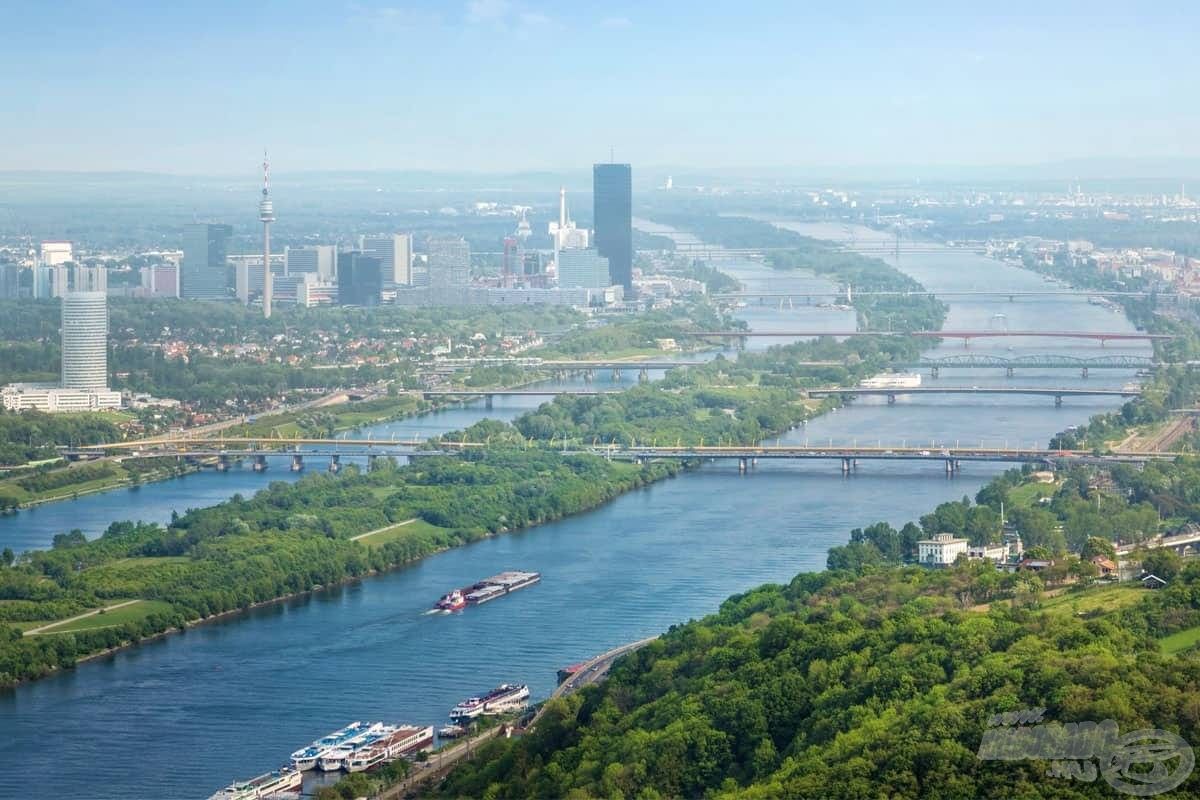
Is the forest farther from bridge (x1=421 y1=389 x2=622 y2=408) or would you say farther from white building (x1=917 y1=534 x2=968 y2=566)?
bridge (x1=421 y1=389 x2=622 y2=408)

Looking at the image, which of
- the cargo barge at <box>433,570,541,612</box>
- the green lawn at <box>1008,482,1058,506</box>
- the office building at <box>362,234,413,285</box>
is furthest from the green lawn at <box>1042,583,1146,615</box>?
the office building at <box>362,234,413,285</box>

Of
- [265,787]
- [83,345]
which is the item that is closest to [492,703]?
[265,787]

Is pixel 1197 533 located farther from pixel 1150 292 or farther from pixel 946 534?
pixel 1150 292

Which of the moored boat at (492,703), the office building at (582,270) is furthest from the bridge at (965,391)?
the office building at (582,270)

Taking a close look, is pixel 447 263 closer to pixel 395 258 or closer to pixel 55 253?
pixel 395 258

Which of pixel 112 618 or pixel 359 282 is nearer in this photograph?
pixel 112 618
